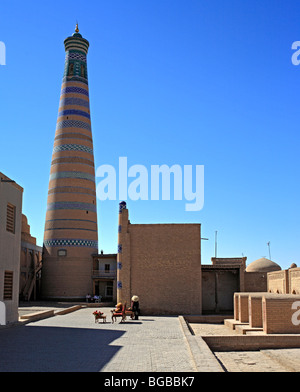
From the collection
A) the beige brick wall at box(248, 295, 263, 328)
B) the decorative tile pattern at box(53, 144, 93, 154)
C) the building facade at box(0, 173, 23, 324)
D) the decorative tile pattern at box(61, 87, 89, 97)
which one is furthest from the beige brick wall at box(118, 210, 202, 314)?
the decorative tile pattern at box(61, 87, 89, 97)

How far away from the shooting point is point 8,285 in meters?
16.4

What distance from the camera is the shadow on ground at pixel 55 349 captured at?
29.8ft

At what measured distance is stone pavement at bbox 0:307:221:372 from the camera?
9039mm

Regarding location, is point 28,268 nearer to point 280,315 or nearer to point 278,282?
point 278,282

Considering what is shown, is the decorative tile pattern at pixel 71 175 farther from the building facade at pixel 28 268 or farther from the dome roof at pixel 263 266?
the dome roof at pixel 263 266

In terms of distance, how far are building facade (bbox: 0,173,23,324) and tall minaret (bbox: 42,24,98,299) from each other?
16.4 metres

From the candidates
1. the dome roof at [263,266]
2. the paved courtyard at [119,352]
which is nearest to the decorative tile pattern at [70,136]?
the dome roof at [263,266]

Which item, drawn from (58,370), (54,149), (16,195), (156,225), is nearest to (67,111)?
(54,149)

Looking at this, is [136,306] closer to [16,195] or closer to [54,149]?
[16,195]

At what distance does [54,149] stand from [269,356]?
25024mm

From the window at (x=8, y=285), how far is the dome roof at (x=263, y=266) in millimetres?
18925

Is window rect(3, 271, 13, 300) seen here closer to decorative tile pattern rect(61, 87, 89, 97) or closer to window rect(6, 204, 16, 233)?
window rect(6, 204, 16, 233)

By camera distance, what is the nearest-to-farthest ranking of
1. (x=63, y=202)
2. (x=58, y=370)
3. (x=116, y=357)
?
(x=58, y=370) < (x=116, y=357) < (x=63, y=202)

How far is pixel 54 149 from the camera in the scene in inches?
1390
